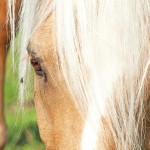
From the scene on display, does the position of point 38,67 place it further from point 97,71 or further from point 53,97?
point 97,71

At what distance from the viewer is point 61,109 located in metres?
1.64

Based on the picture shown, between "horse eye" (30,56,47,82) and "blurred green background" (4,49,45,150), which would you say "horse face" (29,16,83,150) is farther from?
"blurred green background" (4,49,45,150)

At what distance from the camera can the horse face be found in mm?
1569

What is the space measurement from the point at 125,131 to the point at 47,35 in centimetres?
35

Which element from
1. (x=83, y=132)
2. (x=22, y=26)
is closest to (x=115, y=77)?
(x=83, y=132)

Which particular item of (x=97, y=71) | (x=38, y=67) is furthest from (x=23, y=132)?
(x=97, y=71)

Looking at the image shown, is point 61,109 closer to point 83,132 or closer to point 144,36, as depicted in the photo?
point 83,132

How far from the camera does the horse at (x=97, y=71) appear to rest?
1.49 meters

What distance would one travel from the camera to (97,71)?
152 centimetres

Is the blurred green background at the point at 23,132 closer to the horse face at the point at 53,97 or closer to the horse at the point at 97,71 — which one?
the horse face at the point at 53,97

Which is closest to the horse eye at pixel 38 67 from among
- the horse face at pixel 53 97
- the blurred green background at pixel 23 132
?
the horse face at pixel 53 97

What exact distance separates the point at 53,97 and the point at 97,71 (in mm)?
214

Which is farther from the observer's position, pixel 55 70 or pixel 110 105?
pixel 55 70

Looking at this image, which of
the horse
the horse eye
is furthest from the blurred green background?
the horse
